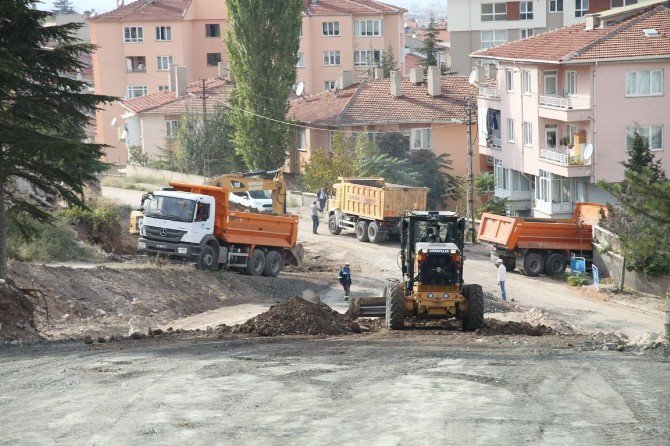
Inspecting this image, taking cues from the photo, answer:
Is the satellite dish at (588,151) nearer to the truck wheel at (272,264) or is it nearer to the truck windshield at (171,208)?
the truck wheel at (272,264)

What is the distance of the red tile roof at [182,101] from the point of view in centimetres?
7256

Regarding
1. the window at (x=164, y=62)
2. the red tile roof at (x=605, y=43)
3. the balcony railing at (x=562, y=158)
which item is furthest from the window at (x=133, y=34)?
the balcony railing at (x=562, y=158)

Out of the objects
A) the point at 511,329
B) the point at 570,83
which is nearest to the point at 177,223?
the point at 511,329

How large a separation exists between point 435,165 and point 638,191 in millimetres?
38935

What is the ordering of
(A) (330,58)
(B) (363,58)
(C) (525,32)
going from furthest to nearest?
(B) (363,58)
(A) (330,58)
(C) (525,32)

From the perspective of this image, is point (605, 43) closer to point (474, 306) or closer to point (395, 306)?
point (474, 306)

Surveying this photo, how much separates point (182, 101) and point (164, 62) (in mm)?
16488

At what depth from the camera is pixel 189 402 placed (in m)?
15.6

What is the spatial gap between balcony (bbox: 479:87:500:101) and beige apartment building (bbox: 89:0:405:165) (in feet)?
94.7

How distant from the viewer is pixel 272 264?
3694 centimetres

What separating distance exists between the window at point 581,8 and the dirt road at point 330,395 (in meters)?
64.2

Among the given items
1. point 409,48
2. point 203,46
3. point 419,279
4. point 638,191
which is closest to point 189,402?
point 419,279

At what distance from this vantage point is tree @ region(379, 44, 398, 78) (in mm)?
87613

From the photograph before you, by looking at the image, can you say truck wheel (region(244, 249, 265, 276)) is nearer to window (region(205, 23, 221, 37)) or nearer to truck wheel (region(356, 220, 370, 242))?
truck wheel (region(356, 220, 370, 242))
